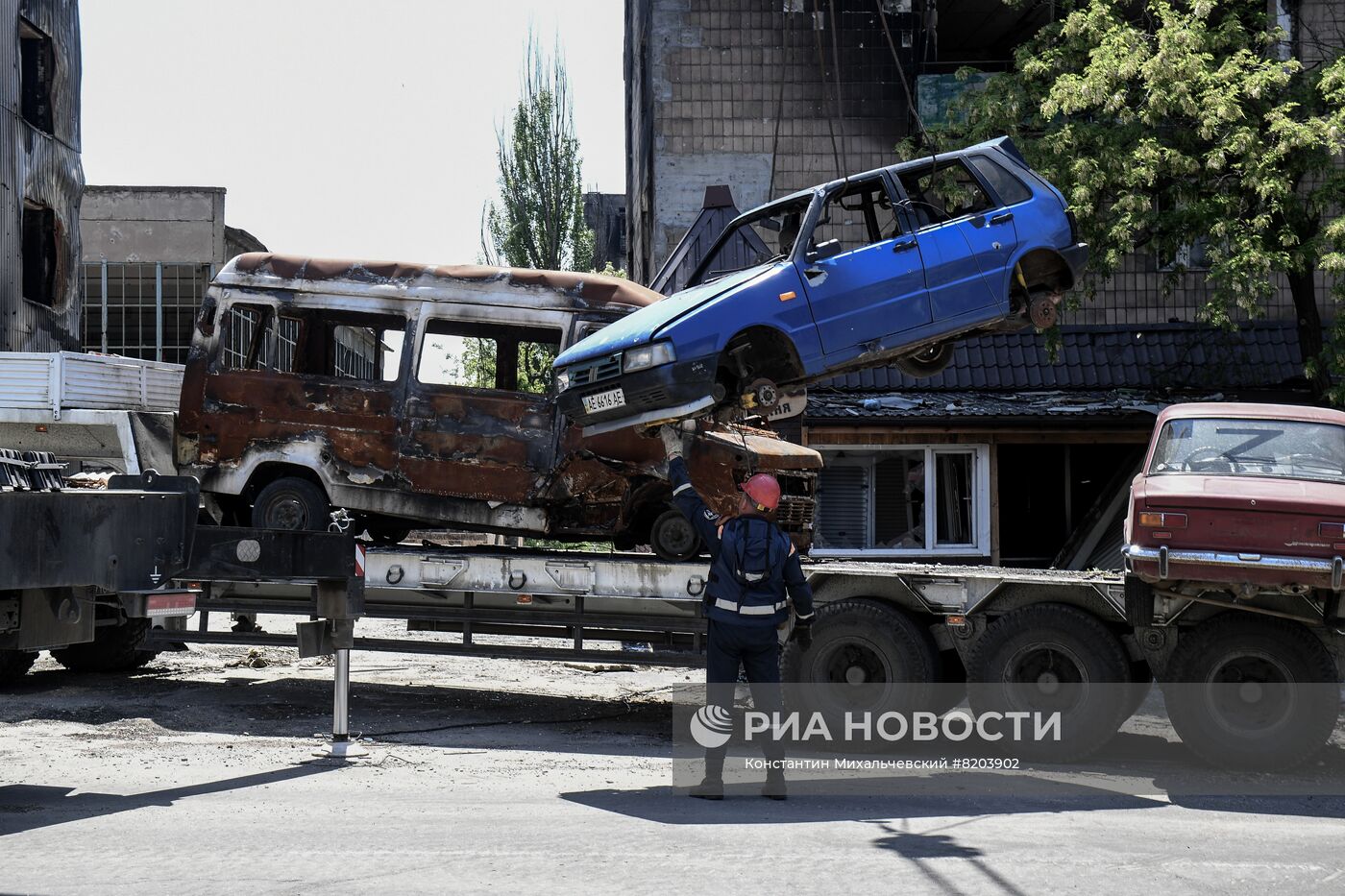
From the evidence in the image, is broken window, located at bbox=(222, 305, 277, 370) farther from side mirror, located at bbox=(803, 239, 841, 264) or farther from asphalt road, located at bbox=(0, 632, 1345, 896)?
side mirror, located at bbox=(803, 239, 841, 264)

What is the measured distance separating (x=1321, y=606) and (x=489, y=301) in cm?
637

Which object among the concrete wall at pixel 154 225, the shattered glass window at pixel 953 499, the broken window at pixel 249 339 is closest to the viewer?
the broken window at pixel 249 339

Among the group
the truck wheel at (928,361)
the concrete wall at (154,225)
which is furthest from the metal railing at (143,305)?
the truck wheel at (928,361)

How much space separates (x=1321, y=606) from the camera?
29.4 feet

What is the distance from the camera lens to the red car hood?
8711 millimetres

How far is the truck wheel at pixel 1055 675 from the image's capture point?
9273 mm

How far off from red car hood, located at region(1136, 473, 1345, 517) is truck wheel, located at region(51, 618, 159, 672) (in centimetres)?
833

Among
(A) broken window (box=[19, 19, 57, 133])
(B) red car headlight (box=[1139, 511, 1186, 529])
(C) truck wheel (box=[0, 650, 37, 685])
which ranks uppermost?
(A) broken window (box=[19, 19, 57, 133])

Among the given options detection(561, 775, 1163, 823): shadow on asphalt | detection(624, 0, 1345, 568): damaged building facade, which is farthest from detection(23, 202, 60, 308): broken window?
detection(561, 775, 1163, 823): shadow on asphalt

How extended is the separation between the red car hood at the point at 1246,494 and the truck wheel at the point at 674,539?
3.27 m

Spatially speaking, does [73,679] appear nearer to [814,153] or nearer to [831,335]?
[831,335]

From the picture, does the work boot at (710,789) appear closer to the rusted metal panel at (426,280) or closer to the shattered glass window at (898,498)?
the rusted metal panel at (426,280)

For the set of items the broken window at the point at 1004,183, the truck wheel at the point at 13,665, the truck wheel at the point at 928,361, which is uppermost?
the broken window at the point at 1004,183

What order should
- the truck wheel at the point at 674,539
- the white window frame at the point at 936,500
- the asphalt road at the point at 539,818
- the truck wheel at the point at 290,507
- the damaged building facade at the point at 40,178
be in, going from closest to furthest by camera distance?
the asphalt road at the point at 539,818
the truck wheel at the point at 674,539
the truck wheel at the point at 290,507
the white window frame at the point at 936,500
the damaged building facade at the point at 40,178
